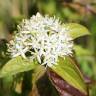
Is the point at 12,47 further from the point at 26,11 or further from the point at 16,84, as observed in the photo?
the point at 26,11

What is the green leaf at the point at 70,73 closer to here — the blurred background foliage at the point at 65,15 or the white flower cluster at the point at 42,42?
the white flower cluster at the point at 42,42

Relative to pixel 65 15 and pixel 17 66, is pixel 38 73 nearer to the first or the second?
pixel 17 66

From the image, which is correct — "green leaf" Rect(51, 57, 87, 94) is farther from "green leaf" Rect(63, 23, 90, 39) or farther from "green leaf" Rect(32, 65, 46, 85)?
"green leaf" Rect(63, 23, 90, 39)

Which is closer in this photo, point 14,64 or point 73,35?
point 14,64

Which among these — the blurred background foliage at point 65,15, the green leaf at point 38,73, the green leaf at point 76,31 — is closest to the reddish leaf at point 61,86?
the green leaf at point 38,73

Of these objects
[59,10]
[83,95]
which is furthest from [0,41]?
[59,10]

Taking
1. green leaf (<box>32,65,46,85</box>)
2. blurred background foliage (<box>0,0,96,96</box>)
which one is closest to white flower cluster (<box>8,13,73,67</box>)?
green leaf (<box>32,65,46,85</box>)
